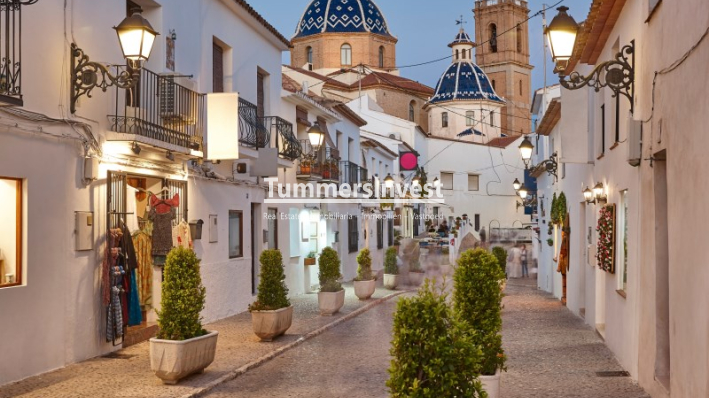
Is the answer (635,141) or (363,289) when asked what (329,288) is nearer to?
(363,289)

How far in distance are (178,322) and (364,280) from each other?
11976mm

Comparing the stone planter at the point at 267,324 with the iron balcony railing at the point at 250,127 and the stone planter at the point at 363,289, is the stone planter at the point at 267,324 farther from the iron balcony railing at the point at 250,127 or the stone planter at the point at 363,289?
the stone planter at the point at 363,289

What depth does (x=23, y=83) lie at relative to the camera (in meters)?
9.87

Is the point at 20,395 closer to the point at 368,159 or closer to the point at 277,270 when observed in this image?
the point at 277,270

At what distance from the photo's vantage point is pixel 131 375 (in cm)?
1028

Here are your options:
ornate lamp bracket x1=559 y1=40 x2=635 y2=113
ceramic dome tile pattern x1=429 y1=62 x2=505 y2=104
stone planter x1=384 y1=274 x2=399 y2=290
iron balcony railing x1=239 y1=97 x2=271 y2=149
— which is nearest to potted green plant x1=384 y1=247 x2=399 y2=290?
stone planter x1=384 y1=274 x2=399 y2=290

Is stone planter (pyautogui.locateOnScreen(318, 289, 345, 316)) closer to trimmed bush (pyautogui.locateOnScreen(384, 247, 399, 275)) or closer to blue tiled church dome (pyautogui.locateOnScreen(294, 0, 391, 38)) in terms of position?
trimmed bush (pyautogui.locateOnScreen(384, 247, 399, 275))

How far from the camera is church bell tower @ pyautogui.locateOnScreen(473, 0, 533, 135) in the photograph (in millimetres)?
77562

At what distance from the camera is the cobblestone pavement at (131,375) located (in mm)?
9180

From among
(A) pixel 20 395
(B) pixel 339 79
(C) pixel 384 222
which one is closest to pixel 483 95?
(B) pixel 339 79

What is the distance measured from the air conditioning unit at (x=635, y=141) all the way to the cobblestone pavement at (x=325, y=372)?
367cm

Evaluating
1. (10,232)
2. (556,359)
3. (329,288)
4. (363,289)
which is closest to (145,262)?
(10,232)

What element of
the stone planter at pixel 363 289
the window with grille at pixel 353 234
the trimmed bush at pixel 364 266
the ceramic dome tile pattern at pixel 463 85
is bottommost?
the stone planter at pixel 363 289

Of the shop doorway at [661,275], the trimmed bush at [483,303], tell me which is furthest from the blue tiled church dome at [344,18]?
the trimmed bush at [483,303]
